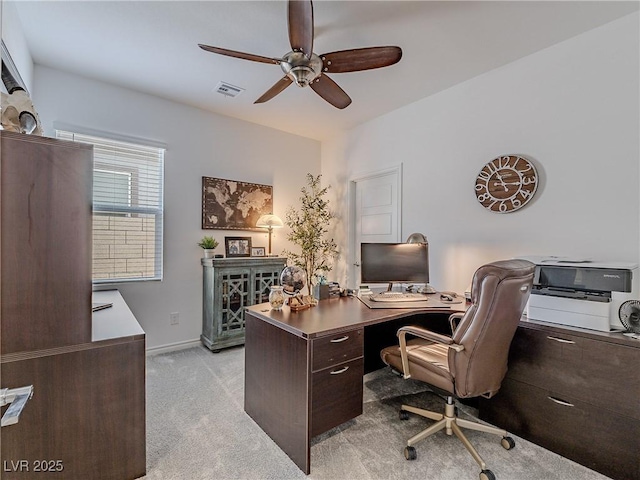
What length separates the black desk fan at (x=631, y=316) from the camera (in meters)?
1.61

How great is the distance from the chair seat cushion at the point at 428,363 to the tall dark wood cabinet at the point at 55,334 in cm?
149

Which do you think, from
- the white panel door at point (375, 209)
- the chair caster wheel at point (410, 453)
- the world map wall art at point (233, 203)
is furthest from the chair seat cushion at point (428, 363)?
the world map wall art at point (233, 203)

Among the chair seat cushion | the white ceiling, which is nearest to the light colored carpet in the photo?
the chair seat cushion

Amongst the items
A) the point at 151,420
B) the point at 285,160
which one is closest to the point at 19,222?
the point at 151,420

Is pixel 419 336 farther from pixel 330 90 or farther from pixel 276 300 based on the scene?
pixel 330 90

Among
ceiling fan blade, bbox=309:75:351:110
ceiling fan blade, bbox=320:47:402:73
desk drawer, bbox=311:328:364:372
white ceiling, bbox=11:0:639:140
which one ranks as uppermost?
white ceiling, bbox=11:0:639:140

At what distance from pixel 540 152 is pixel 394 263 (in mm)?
1431

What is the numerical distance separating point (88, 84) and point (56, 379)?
9.06ft

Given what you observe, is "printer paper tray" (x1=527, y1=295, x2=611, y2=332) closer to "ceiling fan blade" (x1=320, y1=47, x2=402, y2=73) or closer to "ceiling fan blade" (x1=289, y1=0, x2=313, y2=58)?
"ceiling fan blade" (x1=320, y1=47, x2=402, y2=73)

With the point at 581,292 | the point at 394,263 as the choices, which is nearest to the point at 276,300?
the point at 394,263

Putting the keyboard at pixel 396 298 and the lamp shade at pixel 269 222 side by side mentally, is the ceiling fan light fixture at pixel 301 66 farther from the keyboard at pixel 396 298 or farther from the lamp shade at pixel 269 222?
the lamp shade at pixel 269 222

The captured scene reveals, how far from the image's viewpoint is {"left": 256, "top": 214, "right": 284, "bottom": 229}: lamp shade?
3725 millimetres

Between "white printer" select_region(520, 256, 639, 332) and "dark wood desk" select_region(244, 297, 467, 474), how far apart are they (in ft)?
2.76

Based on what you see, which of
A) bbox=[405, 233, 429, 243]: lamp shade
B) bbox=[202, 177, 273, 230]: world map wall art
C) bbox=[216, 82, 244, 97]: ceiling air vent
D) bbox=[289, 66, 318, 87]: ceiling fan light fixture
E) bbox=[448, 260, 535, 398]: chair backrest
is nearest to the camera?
bbox=[448, 260, 535, 398]: chair backrest
